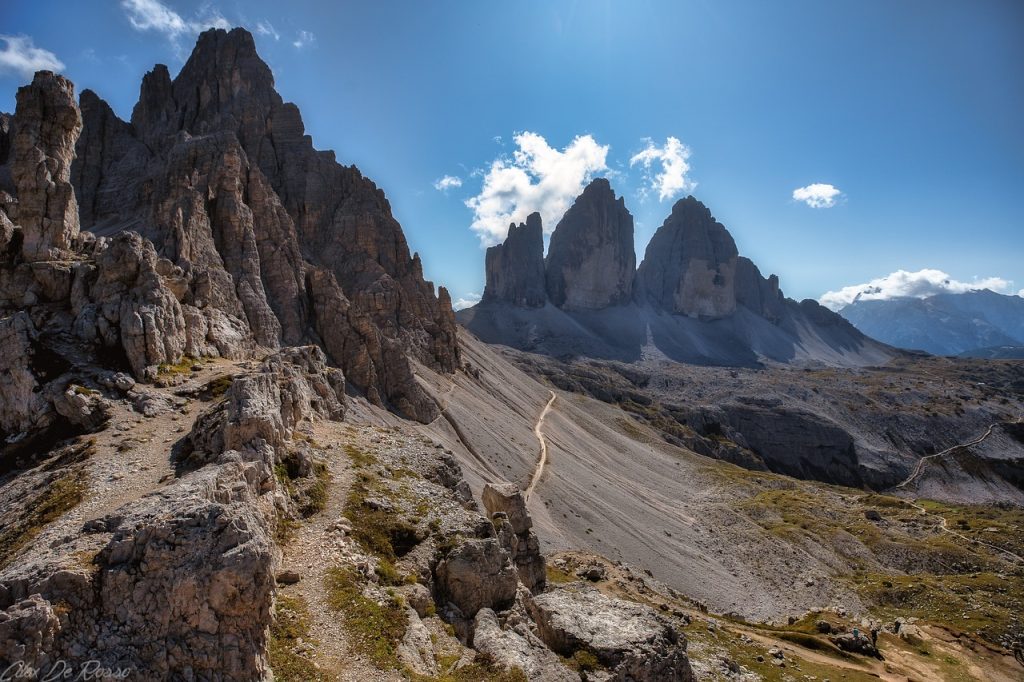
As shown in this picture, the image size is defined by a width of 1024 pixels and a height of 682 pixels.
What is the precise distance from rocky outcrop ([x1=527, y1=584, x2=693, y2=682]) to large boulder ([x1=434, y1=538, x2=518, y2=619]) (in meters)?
2.27

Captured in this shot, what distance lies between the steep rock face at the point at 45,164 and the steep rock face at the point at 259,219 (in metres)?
8.65

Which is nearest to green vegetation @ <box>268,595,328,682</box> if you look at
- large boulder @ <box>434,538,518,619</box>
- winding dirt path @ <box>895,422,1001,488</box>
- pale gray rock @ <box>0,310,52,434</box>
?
large boulder @ <box>434,538,518,619</box>

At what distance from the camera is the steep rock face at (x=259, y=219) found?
2307 inches

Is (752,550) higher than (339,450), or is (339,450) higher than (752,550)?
(339,450)

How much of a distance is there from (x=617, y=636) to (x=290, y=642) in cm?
1283

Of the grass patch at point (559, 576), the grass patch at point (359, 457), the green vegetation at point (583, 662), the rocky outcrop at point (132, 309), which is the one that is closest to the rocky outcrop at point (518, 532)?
the grass patch at point (559, 576)

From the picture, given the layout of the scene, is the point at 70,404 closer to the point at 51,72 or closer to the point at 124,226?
the point at 51,72

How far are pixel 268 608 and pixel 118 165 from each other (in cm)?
9701

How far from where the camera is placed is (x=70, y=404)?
2395 centimetres

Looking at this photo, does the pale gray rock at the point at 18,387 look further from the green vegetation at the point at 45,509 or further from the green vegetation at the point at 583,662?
the green vegetation at the point at 583,662

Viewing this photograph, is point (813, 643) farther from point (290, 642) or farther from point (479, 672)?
point (290, 642)

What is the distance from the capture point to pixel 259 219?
6900 cm

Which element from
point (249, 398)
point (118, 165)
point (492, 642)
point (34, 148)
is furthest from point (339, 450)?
point (118, 165)

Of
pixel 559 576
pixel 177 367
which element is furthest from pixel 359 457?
pixel 559 576
